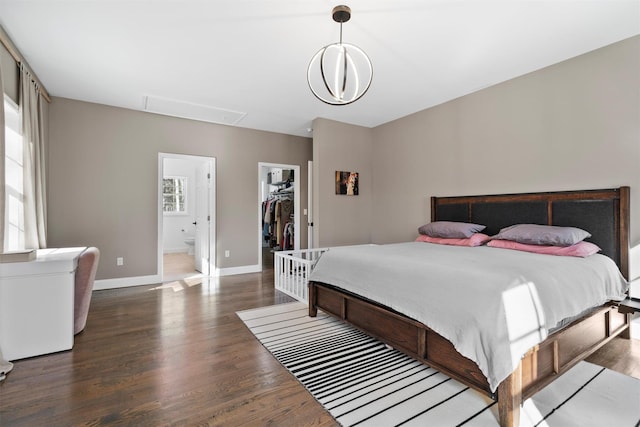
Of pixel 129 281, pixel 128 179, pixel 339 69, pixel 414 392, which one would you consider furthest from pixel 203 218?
pixel 414 392

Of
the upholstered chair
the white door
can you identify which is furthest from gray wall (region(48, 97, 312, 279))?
the upholstered chair

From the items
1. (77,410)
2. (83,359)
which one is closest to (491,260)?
(77,410)

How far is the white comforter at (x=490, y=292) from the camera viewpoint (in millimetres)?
1510

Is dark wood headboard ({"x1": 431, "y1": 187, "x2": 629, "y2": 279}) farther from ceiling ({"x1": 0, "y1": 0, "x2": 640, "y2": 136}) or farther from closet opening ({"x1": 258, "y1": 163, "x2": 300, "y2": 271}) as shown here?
closet opening ({"x1": 258, "y1": 163, "x2": 300, "y2": 271})

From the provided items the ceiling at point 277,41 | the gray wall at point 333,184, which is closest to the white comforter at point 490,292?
the ceiling at point 277,41

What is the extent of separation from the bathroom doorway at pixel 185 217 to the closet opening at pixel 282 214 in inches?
34.1

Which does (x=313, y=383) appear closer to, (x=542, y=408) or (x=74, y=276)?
(x=542, y=408)

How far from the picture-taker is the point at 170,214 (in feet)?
25.8

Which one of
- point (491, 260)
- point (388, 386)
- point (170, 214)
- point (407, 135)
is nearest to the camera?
point (388, 386)

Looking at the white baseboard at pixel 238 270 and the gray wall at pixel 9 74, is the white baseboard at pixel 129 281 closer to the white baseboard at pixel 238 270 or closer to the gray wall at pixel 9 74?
the white baseboard at pixel 238 270

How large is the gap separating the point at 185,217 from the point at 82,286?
18.5 ft

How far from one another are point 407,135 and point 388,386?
3.76 m

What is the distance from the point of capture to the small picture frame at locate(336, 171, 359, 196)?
491cm

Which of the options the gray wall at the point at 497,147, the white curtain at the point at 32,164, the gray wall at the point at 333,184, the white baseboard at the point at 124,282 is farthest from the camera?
the gray wall at the point at 333,184
